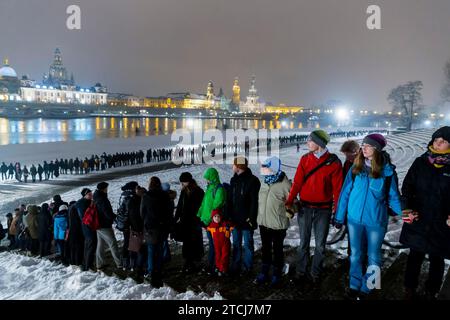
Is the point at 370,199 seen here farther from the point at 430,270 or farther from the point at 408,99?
the point at 408,99

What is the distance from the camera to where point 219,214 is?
14.3 ft

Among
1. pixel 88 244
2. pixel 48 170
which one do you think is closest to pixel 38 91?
pixel 48 170

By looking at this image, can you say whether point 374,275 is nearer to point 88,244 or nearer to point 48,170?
point 88,244

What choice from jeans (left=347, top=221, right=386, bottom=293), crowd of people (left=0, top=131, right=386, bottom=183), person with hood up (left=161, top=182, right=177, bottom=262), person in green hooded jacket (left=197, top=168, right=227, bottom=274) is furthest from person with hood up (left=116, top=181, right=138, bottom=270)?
crowd of people (left=0, top=131, right=386, bottom=183)

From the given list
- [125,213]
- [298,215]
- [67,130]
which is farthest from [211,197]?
[67,130]

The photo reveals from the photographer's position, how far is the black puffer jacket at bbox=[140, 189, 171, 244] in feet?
14.7

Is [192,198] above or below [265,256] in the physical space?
A: above

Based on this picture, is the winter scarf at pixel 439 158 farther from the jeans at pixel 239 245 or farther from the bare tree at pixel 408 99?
the bare tree at pixel 408 99

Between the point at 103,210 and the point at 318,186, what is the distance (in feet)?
10.3

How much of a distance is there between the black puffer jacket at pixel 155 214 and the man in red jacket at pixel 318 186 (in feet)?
5.22

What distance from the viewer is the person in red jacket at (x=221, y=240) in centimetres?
447

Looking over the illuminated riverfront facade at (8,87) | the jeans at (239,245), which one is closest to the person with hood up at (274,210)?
the jeans at (239,245)

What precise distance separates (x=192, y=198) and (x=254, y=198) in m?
0.91


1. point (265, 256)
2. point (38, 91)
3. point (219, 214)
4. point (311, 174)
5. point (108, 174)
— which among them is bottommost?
point (108, 174)
